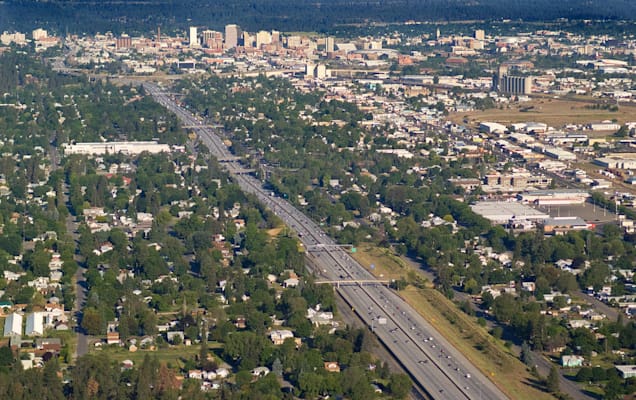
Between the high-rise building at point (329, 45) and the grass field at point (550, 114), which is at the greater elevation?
the high-rise building at point (329, 45)

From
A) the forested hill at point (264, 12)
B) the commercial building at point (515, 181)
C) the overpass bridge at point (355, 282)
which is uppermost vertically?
the forested hill at point (264, 12)

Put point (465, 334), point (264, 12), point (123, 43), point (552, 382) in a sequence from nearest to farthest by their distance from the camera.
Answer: point (552, 382), point (465, 334), point (123, 43), point (264, 12)

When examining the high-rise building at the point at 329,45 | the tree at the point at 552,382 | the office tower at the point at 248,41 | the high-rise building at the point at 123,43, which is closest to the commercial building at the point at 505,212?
the tree at the point at 552,382

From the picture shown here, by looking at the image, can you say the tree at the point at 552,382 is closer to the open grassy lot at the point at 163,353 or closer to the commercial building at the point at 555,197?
the open grassy lot at the point at 163,353

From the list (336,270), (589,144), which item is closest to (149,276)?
(336,270)

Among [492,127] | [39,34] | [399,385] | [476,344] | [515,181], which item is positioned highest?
[39,34]

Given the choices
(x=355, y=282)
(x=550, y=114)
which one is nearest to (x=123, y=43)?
(x=550, y=114)

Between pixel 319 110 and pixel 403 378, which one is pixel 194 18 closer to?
pixel 319 110

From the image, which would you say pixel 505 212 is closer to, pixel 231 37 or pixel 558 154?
pixel 558 154
